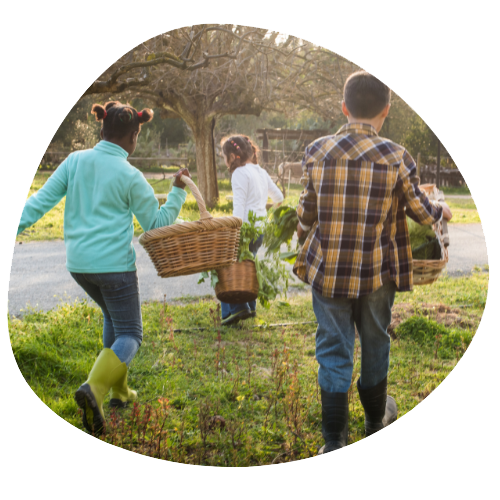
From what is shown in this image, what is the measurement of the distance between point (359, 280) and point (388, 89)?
86cm

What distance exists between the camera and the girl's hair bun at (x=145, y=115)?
233 cm

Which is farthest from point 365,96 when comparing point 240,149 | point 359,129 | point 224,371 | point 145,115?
point 224,371

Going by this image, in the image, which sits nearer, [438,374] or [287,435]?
[287,435]

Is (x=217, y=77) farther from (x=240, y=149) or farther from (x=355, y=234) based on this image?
(x=355, y=234)

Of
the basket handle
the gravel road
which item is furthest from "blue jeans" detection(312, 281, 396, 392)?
the basket handle

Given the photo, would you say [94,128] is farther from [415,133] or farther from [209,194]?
[415,133]

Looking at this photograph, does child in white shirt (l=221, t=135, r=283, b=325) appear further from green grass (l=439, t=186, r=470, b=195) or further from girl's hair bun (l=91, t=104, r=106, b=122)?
green grass (l=439, t=186, r=470, b=195)

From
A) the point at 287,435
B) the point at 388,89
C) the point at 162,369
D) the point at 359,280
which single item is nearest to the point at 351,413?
the point at 287,435

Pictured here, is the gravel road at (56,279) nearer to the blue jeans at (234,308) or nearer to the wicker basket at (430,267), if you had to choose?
the blue jeans at (234,308)

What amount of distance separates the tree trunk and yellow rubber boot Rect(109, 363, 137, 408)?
0.94 m

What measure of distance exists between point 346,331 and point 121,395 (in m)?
1.09

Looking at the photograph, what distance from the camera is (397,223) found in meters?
2.25

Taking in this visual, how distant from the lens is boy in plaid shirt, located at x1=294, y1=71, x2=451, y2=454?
6.97 feet

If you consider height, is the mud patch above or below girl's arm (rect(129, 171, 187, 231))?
below
